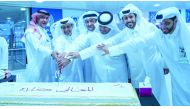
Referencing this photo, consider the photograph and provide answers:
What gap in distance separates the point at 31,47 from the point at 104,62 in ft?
1.90

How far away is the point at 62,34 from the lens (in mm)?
2070

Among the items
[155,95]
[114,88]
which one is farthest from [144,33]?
[114,88]

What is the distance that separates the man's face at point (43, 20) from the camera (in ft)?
6.52

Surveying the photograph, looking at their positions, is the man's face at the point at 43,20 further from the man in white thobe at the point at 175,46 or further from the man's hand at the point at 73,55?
the man in white thobe at the point at 175,46

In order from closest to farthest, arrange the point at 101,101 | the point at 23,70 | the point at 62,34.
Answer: the point at 101,101 < the point at 23,70 < the point at 62,34

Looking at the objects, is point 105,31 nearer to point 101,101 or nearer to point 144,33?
point 144,33

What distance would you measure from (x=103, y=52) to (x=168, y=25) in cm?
52

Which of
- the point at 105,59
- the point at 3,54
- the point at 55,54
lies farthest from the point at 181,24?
the point at 3,54

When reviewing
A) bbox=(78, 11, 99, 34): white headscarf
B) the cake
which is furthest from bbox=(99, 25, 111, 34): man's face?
the cake

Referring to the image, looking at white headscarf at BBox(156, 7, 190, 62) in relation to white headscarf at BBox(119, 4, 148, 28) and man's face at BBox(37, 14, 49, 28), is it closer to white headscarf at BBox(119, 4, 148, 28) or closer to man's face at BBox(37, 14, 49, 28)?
white headscarf at BBox(119, 4, 148, 28)

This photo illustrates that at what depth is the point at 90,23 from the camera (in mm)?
2055

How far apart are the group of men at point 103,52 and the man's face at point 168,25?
0.08ft

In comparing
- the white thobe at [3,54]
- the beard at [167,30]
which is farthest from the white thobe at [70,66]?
the beard at [167,30]

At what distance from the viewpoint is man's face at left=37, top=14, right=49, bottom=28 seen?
1.99 meters
